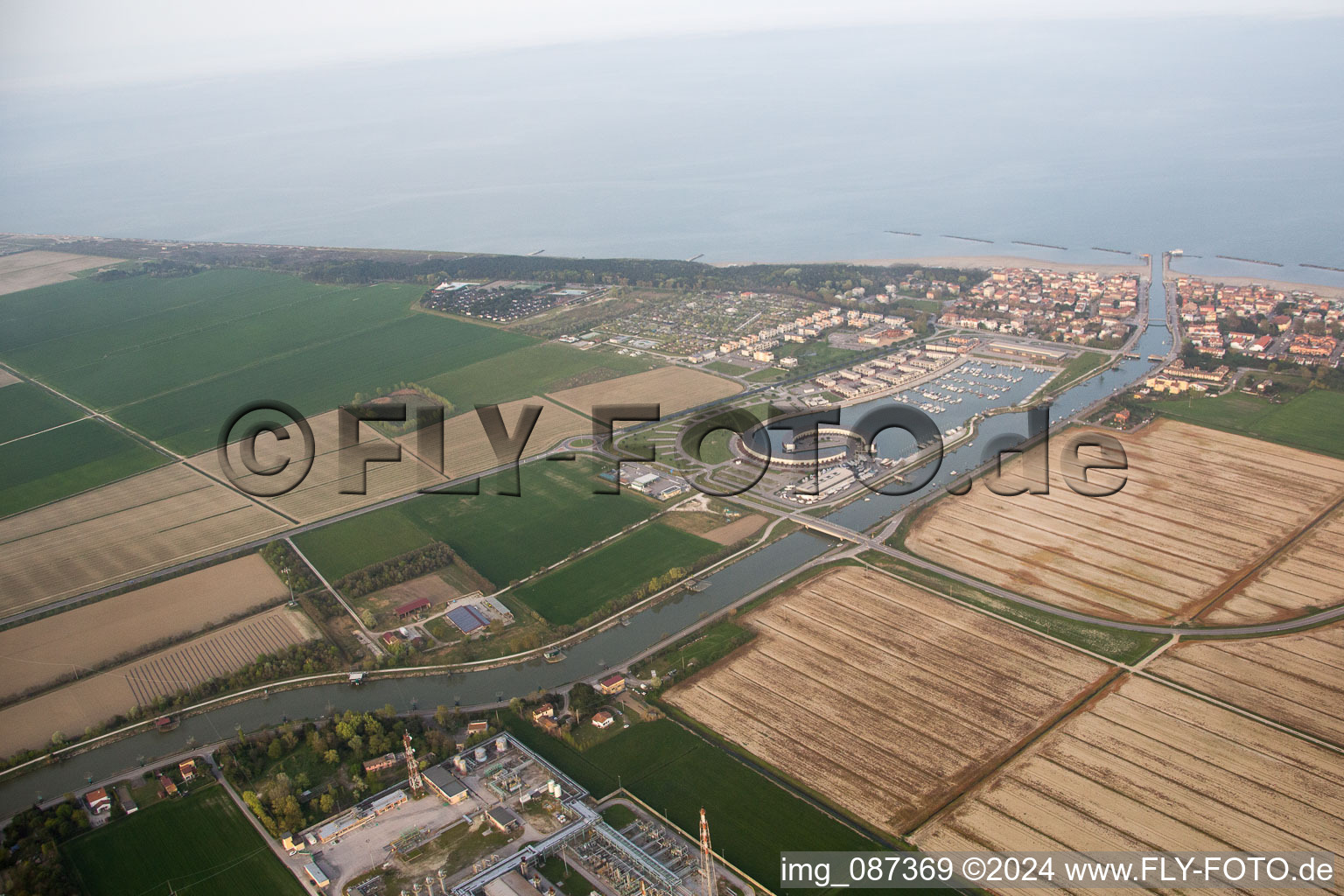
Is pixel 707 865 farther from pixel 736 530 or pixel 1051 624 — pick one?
pixel 736 530

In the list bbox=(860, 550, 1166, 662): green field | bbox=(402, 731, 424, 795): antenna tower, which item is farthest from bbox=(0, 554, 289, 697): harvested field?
bbox=(860, 550, 1166, 662): green field

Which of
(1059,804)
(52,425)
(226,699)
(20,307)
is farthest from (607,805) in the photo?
(20,307)

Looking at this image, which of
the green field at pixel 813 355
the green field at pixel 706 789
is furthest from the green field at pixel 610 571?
the green field at pixel 813 355

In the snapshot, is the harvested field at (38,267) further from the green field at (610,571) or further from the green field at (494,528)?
the green field at (610,571)

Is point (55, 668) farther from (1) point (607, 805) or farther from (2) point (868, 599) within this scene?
(2) point (868, 599)

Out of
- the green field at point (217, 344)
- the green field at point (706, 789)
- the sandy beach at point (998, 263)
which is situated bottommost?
the green field at point (706, 789)

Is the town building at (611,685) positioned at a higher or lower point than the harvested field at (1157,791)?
higher
